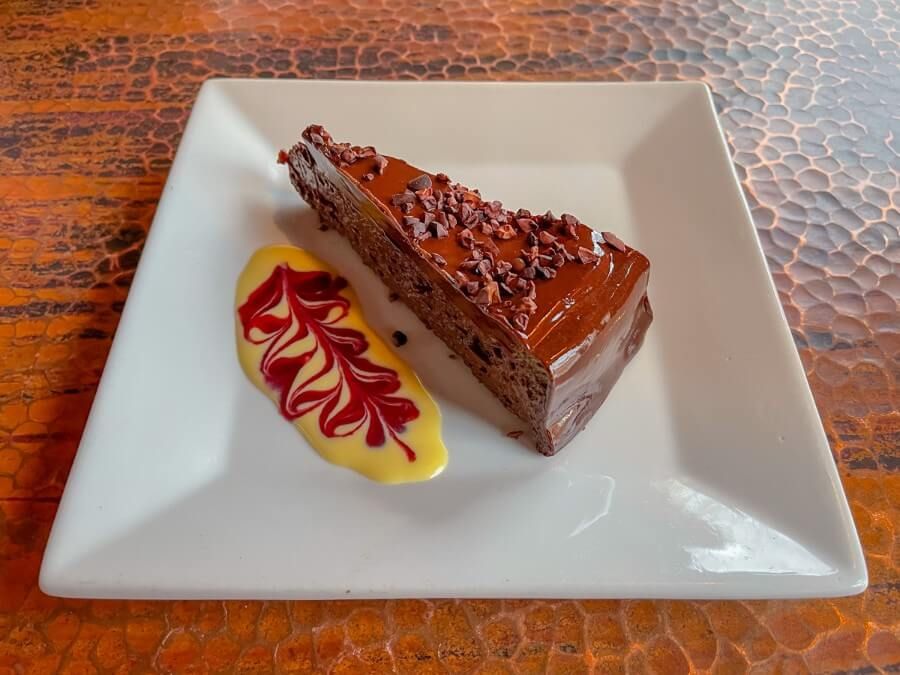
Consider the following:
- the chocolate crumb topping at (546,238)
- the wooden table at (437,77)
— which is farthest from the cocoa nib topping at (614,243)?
the wooden table at (437,77)

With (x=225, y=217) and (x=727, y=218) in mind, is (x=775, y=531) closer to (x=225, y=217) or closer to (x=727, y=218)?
(x=727, y=218)

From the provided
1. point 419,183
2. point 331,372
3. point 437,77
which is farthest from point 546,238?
point 437,77

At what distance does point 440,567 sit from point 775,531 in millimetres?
684

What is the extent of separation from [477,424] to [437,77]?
1436 millimetres

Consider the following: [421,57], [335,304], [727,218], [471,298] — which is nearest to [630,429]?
[471,298]

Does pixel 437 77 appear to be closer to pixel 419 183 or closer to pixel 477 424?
pixel 419 183

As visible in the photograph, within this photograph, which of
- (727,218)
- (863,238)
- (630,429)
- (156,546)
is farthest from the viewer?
(863,238)

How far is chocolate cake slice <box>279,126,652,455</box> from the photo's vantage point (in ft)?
4.97

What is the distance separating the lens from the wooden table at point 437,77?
1.34m

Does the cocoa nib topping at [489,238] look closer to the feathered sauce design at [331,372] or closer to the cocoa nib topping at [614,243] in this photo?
the cocoa nib topping at [614,243]

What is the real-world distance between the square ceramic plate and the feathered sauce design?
0.04 meters

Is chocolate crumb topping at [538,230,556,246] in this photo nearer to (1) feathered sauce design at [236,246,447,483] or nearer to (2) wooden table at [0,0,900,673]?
(1) feathered sauce design at [236,246,447,483]

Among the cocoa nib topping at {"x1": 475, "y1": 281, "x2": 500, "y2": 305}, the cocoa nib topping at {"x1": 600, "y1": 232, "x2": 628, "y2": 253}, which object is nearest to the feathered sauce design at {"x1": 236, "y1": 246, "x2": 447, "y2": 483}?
the cocoa nib topping at {"x1": 475, "y1": 281, "x2": 500, "y2": 305}

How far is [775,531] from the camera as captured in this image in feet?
4.52
